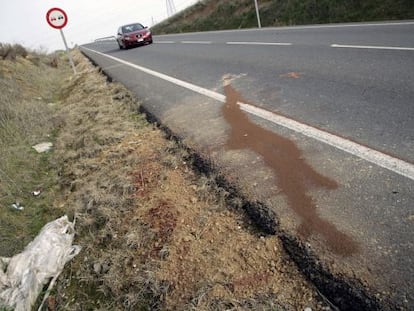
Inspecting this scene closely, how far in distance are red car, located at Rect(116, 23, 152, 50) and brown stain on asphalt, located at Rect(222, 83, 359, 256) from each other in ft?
53.2

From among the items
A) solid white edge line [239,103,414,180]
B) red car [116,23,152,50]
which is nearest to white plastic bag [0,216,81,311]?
solid white edge line [239,103,414,180]

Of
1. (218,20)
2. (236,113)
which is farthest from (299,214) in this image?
(218,20)

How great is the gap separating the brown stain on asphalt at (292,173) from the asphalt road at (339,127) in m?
0.04

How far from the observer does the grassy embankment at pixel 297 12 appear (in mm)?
11508

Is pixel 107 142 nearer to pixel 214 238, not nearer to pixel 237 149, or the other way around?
pixel 237 149

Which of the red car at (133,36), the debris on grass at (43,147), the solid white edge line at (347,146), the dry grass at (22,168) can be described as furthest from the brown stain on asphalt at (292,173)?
the red car at (133,36)

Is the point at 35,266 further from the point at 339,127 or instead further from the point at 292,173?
the point at 339,127

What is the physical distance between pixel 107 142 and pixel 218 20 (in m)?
21.1

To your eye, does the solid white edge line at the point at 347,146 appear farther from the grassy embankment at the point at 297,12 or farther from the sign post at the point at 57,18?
the sign post at the point at 57,18

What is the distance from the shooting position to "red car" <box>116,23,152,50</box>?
748 inches

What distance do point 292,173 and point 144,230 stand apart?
1472 mm

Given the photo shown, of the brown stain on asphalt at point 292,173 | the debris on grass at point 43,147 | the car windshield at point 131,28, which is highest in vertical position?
the car windshield at point 131,28

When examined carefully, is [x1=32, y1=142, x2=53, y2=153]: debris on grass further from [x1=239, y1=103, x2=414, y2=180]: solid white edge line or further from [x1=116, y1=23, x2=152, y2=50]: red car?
[x1=116, y1=23, x2=152, y2=50]: red car

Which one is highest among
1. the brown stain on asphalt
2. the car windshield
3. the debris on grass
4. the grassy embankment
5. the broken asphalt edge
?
the car windshield
